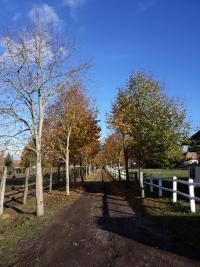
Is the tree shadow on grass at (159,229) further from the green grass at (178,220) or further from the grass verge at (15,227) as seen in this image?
the grass verge at (15,227)

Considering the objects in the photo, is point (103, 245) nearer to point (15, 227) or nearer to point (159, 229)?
point (159, 229)

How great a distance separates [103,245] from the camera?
8375mm

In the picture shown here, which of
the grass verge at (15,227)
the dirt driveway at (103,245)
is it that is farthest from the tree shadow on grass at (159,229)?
the grass verge at (15,227)

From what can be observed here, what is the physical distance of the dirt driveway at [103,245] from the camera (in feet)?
22.8

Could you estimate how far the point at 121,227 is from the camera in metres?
10.6

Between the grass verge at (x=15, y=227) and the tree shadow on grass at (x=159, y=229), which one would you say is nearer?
the tree shadow on grass at (x=159, y=229)

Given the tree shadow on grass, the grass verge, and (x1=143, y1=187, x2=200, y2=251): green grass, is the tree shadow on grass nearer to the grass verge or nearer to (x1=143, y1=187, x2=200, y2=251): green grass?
(x1=143, y1=187, x2=200, y2=251): green grass

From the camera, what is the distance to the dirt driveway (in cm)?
695

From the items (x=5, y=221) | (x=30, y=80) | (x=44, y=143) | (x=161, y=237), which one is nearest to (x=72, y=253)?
(x=161, y=237)

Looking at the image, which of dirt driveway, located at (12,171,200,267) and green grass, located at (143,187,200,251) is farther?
green grass, located at (143,187,200,251)

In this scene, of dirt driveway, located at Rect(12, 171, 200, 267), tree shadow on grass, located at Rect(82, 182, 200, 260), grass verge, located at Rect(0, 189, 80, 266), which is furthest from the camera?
grass verge, located at Rect(0, 189, 80, 266)

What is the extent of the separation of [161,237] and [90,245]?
6.52ft

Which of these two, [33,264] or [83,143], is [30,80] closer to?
[33,264]

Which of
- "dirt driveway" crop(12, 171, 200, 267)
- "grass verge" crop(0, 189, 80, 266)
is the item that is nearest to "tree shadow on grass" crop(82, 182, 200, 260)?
"dirt driveway" crop(12, 171, 200, 267)
